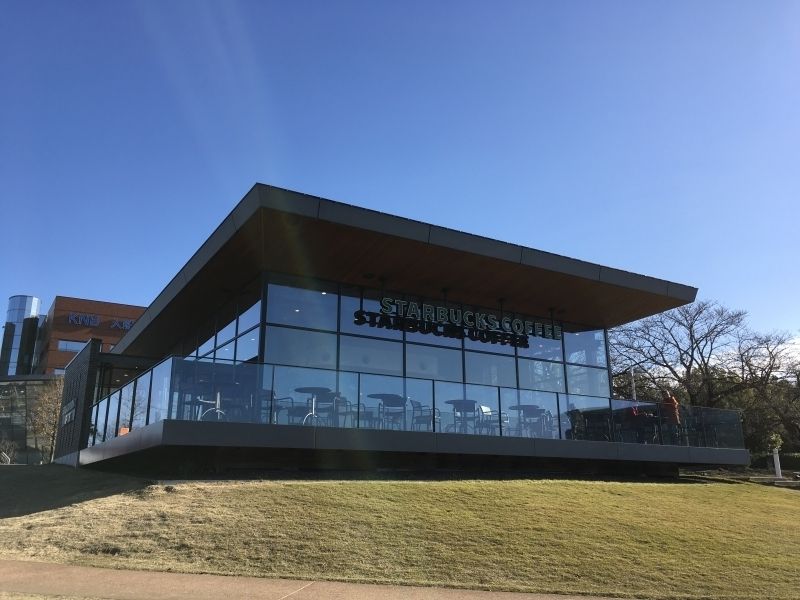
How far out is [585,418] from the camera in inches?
666

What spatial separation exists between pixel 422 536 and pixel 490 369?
10.1m

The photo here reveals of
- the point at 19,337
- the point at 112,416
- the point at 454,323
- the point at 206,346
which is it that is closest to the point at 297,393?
the point at 112,416

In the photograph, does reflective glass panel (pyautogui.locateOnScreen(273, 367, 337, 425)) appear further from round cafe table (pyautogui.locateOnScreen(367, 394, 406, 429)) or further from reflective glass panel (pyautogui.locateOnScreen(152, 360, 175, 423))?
reflective glass panel (pyautogui.locateOnScreen(152, 360, 175, 423))

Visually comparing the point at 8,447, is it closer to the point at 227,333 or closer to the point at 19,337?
the point at 227,333

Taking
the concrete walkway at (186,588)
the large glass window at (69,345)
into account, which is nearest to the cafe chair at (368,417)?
the concrete walkway at (186,588)

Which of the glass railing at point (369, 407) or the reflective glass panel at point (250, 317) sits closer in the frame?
the glass railing at point (369, 407)

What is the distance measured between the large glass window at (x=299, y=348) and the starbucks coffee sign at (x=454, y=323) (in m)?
1.19

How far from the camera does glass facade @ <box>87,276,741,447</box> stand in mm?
12812

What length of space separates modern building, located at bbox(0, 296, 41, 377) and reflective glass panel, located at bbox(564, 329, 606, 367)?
261 ft

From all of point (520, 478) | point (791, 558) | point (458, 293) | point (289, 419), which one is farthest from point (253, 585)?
point (458, 293)

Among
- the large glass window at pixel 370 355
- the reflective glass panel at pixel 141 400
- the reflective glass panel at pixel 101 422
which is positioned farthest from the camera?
the large glass window at pixel 370 355

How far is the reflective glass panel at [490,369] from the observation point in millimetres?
19047

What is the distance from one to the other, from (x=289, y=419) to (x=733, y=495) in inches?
424

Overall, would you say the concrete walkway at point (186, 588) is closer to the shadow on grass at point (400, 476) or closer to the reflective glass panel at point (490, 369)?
the shadow on grass at point (400, 476)
